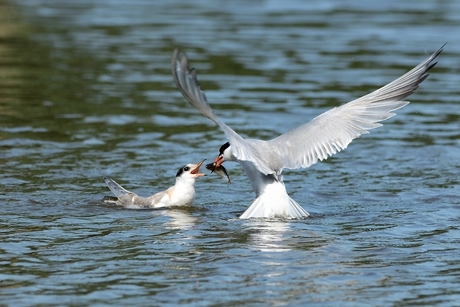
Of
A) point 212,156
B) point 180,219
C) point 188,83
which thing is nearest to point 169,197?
point 180,219

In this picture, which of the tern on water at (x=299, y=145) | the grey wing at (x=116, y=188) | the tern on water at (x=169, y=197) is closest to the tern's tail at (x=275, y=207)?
the tern on water at (x=299, y=145)

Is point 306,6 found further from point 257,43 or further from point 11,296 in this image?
point 11,296

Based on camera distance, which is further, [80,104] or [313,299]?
[80,104]

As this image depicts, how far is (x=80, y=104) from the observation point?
14.6 metres

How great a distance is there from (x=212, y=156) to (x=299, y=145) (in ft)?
9.37

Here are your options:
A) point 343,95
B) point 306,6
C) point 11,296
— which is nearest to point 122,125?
point 343,95

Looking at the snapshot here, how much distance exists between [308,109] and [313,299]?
822 cm

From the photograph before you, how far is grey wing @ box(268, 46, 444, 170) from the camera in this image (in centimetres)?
896

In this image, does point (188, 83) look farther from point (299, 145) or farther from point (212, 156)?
point (212, 156)

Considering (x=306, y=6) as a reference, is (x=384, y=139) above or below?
below

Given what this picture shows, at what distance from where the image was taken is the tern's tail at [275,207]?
8625mm

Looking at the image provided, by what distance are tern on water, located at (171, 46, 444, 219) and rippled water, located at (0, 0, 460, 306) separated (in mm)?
208

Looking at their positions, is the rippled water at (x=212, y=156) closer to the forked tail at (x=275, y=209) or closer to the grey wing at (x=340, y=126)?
the forked tail at (x=275, y=209)

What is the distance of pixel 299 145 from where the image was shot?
9016mm
